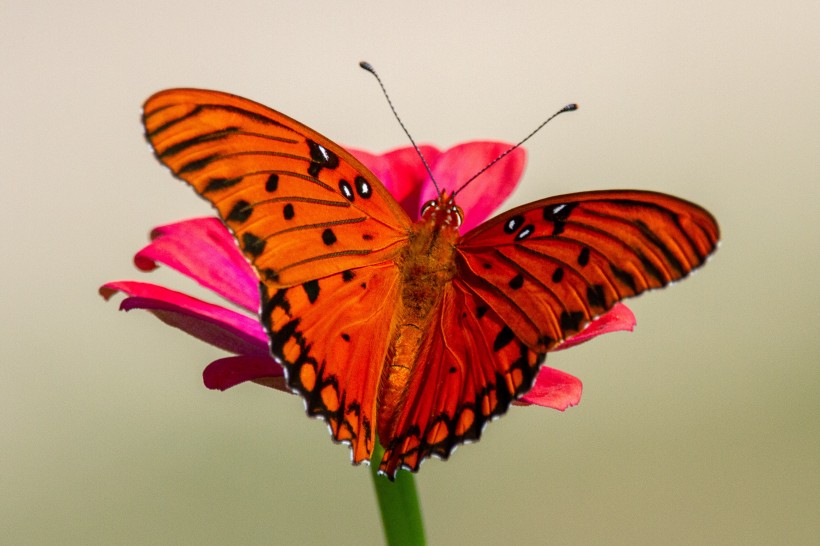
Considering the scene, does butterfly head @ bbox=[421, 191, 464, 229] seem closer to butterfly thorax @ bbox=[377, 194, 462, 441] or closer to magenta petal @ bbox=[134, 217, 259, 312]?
butterfly thorax @ bbox=[377, 194, 462, 441]

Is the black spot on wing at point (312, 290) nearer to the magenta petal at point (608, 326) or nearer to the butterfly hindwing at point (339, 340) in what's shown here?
the butterfly hindwing at point (339, 340)

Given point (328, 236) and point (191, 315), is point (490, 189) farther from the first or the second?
point (191, 315)

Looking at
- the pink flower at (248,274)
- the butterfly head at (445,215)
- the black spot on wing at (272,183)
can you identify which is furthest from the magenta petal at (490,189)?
the black spot on wing at (272,183)

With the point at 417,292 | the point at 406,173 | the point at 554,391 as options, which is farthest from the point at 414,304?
the point at 406,173

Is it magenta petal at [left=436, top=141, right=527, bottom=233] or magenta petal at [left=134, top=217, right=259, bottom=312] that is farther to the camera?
magenta petal at [left=436, top=141, right=527, bottom=233]

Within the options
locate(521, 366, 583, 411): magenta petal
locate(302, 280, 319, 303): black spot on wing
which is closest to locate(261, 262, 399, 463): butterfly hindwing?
locate(302, 280, 319, 303): black spot on wing

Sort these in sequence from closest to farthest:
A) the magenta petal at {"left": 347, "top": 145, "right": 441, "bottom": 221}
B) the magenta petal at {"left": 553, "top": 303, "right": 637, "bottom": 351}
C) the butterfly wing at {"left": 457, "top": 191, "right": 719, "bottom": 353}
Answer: the butterfly wing at {"left": 457, "top": 191, "right": 719, "bottom": 353}, the magenta petal at {"left": 553, "top": 303, "right": 637, "bottom": 351}, the magenta petal at {"left": 347, "top": 145, "right": 441, "bottom": 221}

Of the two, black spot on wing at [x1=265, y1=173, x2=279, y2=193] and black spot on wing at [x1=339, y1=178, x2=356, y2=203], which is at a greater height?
black spot on wing at [x1=339, y1=178, x2=356, y2=203]
